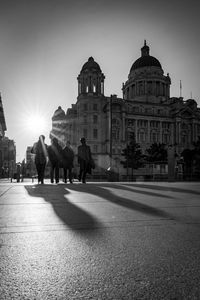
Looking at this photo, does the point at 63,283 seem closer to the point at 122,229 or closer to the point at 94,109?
the point at 122,229

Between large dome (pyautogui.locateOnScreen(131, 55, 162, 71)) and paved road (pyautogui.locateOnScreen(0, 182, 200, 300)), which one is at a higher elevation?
large dome (pyautogui.locateOnScreen(131, 55, 162, 71))

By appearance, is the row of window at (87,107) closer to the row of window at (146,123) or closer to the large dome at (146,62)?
the row of window at (146,123)

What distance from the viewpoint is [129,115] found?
7825 cm

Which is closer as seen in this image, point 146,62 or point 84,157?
point 84,157

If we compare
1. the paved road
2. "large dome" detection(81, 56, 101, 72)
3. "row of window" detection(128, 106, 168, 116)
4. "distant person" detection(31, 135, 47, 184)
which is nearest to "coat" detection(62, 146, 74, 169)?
"distant person" detection(31, 135, 47, 184)

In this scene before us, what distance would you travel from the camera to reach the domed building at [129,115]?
74562 mm

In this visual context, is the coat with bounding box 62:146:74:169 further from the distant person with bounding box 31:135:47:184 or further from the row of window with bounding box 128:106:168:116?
the row of window with bounding box 128:106:168:116

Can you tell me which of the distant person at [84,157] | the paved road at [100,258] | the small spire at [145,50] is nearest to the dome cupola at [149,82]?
the small spire at [145,50]

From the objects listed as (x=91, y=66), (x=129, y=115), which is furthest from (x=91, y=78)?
(x=129, y=115)

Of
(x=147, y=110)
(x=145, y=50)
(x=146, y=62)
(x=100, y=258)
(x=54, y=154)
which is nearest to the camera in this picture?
(x=100, y=258)

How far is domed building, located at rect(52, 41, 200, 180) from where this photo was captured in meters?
74.6

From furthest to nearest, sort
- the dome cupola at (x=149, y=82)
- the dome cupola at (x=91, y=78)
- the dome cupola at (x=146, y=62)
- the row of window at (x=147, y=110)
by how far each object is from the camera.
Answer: the dome cupola at (x=146, y=62), the dome cupola at (x=149, y=82), the row of window at (x=147, y=110), the dome cupola at (x=91, y=78)

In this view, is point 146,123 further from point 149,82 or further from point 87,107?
point 87,107

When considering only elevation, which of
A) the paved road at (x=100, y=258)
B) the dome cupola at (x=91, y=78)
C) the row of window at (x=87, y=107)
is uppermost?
the dome cupola at (x=91, y=78)
